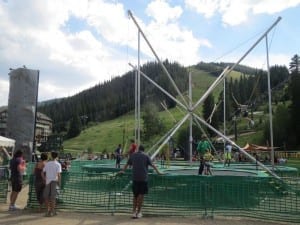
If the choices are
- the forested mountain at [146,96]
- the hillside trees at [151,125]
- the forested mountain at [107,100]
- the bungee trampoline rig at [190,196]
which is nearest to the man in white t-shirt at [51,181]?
the bungee trampoline rig at [190,196]

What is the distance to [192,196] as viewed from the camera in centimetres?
1184

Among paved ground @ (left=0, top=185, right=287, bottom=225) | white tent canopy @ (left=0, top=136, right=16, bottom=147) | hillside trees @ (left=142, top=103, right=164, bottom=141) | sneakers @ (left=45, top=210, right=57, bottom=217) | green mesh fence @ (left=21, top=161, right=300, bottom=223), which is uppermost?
hillside trees @ (left=142, top=103, right=164, bottom=141)

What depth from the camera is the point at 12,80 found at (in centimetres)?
2069

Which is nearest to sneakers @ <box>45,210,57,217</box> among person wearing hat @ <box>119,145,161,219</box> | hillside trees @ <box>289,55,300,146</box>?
person wearing hat @ <box>119,145,161,219</box>

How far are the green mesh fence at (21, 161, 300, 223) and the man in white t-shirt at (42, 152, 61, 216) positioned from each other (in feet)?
3.18

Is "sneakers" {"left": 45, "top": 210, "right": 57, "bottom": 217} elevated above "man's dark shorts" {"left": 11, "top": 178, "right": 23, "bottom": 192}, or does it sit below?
below

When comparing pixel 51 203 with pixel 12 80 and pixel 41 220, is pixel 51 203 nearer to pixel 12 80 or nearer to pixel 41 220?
pixel 41 220

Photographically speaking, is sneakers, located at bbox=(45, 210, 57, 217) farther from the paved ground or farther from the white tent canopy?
the white tent canopy

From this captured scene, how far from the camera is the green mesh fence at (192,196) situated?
11.3 metres

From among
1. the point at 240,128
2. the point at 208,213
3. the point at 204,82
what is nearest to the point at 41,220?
the point at 208,213

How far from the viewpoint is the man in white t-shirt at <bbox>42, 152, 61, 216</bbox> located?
37.7 feet

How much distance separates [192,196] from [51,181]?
12.1 ft

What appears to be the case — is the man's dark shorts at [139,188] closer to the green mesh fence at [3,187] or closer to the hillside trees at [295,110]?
the green mesh fence at [3,187]

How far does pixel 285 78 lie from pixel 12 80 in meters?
138
